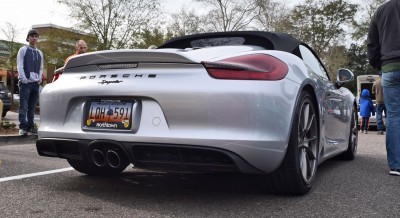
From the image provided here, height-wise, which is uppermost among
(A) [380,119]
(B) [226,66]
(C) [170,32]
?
(C) [170,32]

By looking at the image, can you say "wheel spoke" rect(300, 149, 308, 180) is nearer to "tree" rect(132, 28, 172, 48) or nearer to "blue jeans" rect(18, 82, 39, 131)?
"blue jeans" rect(18, 82, 39, 131)

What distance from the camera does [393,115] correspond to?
13.7 ft

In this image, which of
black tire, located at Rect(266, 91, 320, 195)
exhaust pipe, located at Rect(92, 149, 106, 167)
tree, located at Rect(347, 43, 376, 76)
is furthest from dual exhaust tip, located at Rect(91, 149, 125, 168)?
tree, located at Rect(347, 43, 376, 76)

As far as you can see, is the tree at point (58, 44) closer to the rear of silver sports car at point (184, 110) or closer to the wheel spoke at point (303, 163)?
the rear of silver sports car at point (184, 110)

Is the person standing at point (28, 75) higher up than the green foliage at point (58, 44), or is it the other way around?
the green foliage at point (58, 44)

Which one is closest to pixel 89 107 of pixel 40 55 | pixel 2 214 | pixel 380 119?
pixel 2 214

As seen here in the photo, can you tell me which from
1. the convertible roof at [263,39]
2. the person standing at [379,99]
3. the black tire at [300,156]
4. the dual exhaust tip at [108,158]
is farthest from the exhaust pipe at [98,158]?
the person standing at [379,99]

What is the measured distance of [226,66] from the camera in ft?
8.84

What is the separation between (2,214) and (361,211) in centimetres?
216

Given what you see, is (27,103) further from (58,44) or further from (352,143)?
(58,44)

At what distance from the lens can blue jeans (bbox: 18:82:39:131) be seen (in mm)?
7352

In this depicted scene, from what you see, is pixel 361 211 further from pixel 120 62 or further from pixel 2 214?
pixel 2 214

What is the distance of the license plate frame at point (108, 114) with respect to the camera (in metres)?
2.80

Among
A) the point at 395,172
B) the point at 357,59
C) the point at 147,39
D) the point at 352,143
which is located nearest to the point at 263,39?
the point at 395,172
